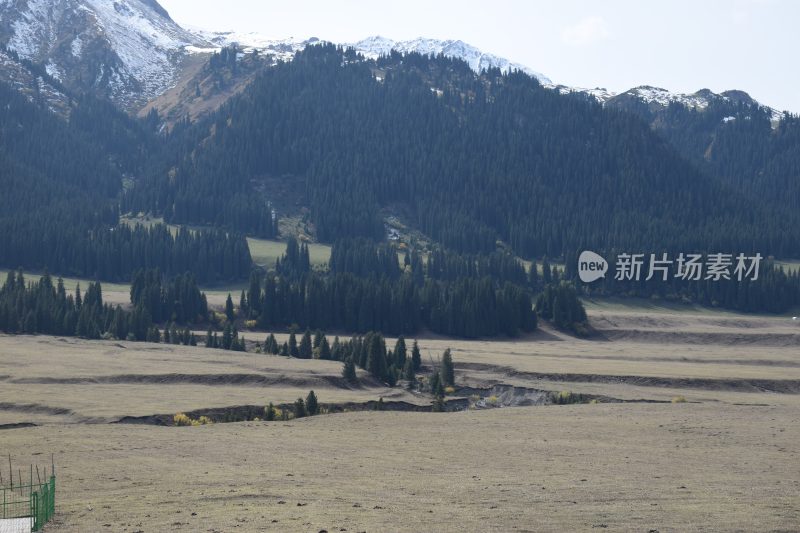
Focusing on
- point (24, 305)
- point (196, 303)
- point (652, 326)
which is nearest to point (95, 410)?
point (24, 305)

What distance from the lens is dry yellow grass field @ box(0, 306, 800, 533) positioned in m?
48.2

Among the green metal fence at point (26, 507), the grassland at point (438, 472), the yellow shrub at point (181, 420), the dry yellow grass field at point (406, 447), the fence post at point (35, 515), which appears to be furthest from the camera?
the yellow shrub at point (181, 420)

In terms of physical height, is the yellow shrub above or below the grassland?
below

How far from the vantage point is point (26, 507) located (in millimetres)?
50500

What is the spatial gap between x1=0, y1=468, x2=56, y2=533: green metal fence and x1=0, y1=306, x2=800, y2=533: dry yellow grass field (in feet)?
2.51

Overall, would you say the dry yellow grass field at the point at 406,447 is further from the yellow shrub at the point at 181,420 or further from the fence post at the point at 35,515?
the yellow shrub at the point at 181,420

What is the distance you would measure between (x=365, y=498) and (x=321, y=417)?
39.6m

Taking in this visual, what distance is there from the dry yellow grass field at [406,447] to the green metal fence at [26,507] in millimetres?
765

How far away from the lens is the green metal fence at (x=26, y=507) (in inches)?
1761

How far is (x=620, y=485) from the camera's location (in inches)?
2260

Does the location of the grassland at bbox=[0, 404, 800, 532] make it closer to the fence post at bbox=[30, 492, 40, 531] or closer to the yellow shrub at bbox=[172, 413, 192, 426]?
the fence post at bbox=[30, 492, 40, 531]

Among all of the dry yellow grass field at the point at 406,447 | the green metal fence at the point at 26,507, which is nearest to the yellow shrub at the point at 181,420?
the dry yellow grass field at the point at 406,447

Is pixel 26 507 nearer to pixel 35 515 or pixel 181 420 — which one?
pixel 35 515

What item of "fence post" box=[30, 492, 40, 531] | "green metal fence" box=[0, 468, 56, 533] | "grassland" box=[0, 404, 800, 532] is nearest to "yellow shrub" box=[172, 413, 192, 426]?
"grassland" box=[0, 404, 800, 532]
